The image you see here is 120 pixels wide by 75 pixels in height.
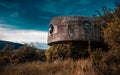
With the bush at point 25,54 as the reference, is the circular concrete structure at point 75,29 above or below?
above

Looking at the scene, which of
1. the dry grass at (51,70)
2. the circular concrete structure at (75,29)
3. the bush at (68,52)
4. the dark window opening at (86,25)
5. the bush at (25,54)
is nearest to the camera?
the dry grass at (51,70)

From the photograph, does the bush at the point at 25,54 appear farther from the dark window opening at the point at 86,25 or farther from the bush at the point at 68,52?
the dark window opening at the point at 86,25

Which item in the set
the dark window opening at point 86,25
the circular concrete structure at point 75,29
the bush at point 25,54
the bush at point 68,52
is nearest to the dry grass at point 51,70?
the bush at point 68,52

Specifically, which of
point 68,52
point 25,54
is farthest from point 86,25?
→ point 25,54

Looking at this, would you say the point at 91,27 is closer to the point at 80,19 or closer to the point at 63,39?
the point at 80,19

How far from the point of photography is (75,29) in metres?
21.1

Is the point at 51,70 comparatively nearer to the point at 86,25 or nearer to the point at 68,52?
the point at 68,52

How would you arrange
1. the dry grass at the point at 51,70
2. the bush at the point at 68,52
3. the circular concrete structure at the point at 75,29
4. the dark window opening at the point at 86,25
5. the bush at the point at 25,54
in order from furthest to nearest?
the bush at the point at 25,54
the dark window opening at the point at 86,25
the circular concrete structure at the point at 75,29
the bush at the point at 68,52
the dry grass at the point at 51,70

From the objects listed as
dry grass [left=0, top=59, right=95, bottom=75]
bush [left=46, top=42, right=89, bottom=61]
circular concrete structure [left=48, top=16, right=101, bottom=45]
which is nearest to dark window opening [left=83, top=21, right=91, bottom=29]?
circular concrete structure [left=48, top=16, right=101, bottom=45]

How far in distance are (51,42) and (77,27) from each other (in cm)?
301

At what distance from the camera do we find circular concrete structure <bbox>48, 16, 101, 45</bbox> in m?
21.0

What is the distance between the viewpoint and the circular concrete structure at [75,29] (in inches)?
829

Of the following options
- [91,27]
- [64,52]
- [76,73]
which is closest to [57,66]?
[76,73]

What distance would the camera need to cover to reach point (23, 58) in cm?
2716
